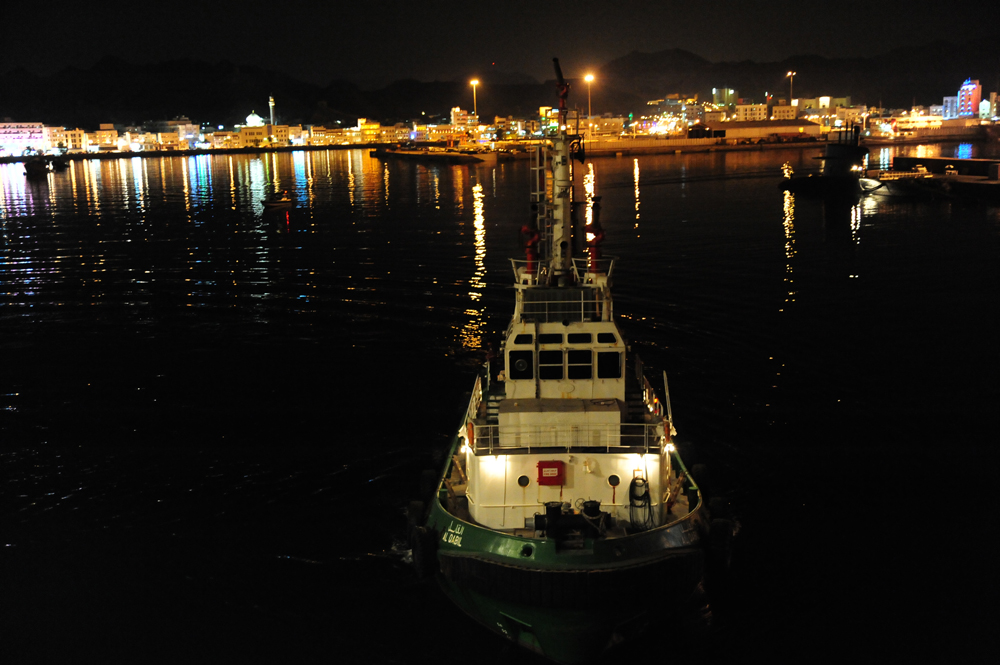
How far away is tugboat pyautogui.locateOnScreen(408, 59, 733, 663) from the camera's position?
46.0 feet

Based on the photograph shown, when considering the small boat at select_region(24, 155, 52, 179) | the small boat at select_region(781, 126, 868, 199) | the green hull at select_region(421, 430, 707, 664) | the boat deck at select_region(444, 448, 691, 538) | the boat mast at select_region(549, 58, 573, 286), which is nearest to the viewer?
the green hull at select_region(421, 430, 707, 664)

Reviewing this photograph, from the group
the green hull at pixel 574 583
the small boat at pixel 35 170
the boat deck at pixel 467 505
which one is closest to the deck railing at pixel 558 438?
the boat deck at pixel 467 505

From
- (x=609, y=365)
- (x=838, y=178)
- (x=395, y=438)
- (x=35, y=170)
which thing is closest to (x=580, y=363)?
(x=609, y=365)

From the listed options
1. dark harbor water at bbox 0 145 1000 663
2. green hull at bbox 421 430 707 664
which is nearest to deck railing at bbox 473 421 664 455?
green hull at bbox 421 430 707 664

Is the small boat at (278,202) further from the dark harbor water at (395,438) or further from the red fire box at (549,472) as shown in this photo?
the red fire box at (549,472)

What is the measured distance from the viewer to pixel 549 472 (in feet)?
50.0

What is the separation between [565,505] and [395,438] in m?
10.3

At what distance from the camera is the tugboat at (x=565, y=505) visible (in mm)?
14008

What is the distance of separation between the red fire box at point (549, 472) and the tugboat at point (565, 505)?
0.07ft

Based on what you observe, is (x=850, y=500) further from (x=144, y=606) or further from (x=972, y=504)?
(x=144, y=606)

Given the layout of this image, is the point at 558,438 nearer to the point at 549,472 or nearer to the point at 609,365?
the point at 549,472

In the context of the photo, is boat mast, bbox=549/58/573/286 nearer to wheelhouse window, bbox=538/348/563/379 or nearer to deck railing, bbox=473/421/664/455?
wheelhouse window, bbox=538/348/563/379

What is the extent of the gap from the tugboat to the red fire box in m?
0.02

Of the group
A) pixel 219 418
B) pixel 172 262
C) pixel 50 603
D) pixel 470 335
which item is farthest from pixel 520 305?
pixel 172 262
